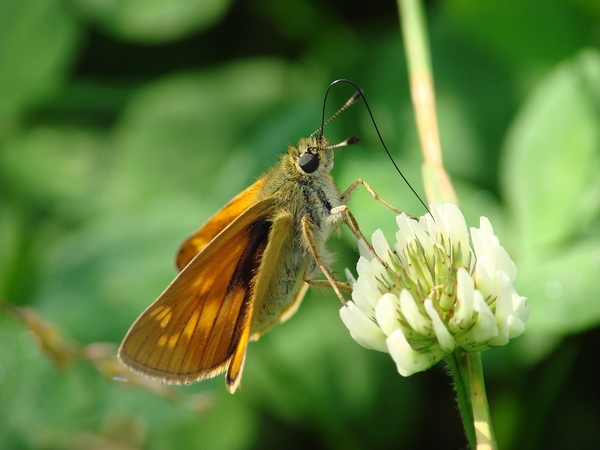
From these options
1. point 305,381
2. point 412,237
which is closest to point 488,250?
point 412,237

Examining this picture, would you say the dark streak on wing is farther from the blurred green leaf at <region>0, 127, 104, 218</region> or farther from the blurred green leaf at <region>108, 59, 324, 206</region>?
the blurred green leaf at <region>0, 127, 104, 218</region>

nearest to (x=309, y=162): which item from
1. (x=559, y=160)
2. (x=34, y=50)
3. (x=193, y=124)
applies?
(x=559, y=160)

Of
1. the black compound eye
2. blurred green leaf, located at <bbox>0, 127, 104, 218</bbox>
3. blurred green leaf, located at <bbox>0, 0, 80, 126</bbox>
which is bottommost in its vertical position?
the black compound eye

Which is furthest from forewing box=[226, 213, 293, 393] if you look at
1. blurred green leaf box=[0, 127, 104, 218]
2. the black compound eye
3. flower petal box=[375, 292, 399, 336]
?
blurred green leaf box=[0, 127, 104, 218]

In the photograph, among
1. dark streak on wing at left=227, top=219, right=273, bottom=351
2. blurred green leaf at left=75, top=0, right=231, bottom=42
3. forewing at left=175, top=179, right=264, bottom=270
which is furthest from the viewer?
blurred green leaf at left=75, top=0, right=231, bottom=42

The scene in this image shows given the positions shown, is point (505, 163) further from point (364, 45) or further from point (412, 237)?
point (412, 237)

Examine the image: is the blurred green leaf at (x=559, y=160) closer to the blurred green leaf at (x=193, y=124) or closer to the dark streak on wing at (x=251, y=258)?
the dark streak on wing at (x=251, y=258)
